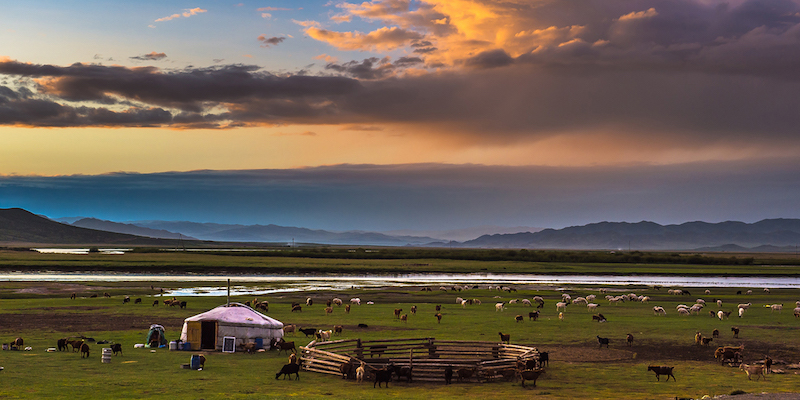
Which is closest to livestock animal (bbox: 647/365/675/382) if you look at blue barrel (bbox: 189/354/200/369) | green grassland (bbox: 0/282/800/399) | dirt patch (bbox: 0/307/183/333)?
green grassland (bbox: 0/282/800/399)

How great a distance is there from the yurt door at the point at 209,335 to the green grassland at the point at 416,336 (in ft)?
5.98

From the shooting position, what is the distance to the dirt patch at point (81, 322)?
47469mm

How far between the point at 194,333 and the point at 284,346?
20.5ft

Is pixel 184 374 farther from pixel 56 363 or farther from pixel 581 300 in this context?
pixel 581 300

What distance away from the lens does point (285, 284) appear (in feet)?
330

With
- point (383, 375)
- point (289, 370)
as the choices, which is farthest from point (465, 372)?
point (289, 370)

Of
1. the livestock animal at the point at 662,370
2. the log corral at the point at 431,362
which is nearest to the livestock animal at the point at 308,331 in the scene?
the log corral at the point at 431,362

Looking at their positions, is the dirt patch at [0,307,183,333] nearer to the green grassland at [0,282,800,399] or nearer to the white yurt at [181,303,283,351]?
the green grassland at [0,282,800,399]

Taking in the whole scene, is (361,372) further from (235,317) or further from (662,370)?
(662,370)

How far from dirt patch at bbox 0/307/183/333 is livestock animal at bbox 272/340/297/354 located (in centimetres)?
1070

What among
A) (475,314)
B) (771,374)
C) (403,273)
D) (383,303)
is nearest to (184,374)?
(771,374)

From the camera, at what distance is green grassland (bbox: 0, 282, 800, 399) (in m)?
26.8

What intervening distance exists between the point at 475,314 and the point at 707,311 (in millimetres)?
24511

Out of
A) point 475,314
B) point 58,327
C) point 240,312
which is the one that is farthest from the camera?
point 475,314
